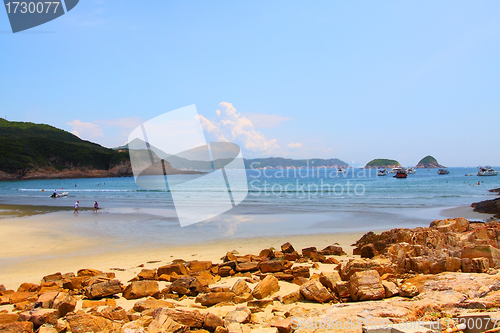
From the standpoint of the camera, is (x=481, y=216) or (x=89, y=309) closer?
(x=89, y=309)

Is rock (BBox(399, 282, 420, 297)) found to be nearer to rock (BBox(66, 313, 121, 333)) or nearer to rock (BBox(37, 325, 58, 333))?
rock (BBox(66, 313, 121, 333))

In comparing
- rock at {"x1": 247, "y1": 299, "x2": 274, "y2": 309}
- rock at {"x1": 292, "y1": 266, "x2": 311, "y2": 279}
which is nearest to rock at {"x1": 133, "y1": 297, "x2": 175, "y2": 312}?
rock at {"x1": 247, "y1": 299, "x2": 274, "y2": 309}

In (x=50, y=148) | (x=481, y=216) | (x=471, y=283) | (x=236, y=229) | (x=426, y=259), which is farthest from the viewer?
(x=50, y=148)

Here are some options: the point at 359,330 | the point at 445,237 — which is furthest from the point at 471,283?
the point at 445,237

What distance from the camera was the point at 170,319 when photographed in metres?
4.29

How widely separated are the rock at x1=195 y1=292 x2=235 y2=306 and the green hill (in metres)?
122

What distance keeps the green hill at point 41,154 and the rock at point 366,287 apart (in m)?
124

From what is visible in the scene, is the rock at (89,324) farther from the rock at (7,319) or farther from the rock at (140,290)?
the rock at (140,290)

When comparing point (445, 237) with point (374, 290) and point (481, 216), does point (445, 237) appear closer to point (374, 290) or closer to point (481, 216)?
point (374, 290)

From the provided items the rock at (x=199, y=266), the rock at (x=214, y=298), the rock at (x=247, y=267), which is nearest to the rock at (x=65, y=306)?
the rock at (x=214, y=298)

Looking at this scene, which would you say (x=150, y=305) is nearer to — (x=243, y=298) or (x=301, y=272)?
(x=243, y=298)

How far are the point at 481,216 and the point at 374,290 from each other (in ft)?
66.9

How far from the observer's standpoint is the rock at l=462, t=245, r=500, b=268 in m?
6.37

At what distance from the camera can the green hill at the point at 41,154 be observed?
102 m
